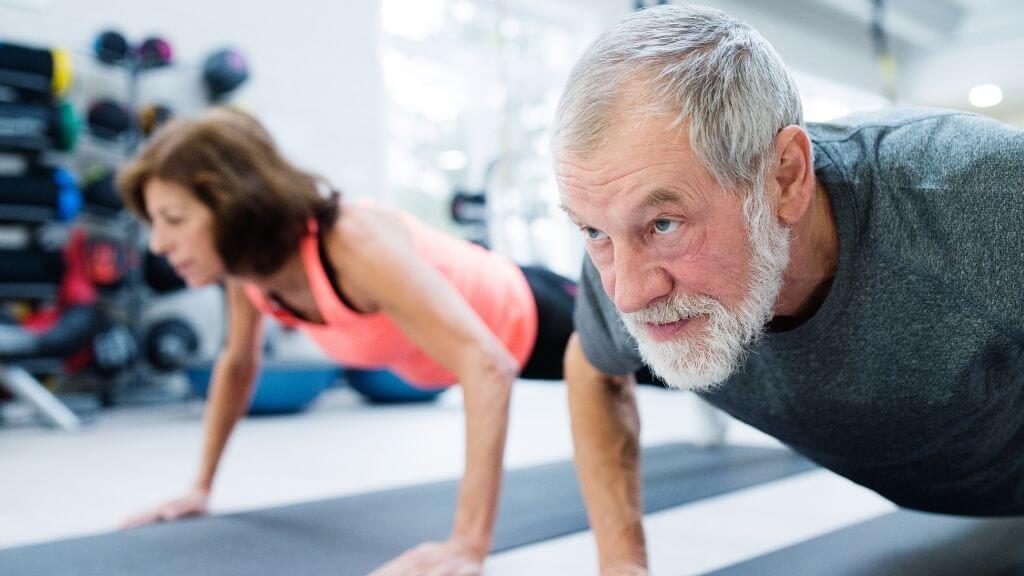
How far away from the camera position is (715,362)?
0.94m

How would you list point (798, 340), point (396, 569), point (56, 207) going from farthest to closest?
point (56, 207) < point (396, 569) < point (798, 340)

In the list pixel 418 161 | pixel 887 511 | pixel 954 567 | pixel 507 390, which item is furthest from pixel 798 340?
pixel 418 161

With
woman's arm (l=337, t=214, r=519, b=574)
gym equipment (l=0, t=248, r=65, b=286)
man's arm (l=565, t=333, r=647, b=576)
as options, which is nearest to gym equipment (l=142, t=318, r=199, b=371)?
gym equipment (l=0, t=248, r=65, b=286)

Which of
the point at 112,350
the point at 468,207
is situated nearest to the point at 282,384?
the point at 112,350

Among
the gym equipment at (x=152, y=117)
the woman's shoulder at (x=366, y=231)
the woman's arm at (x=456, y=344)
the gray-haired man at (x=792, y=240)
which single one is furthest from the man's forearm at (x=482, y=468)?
the gym equipment at (x=152, y=117)

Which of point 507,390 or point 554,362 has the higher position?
point 507,390

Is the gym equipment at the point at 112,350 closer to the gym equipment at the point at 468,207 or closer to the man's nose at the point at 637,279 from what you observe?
the gym equipment at the point at 468,207

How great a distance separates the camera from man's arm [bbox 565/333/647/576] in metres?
1.14

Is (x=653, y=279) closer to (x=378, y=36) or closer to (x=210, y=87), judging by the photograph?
(x=210, y=87)

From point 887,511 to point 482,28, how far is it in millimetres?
4639

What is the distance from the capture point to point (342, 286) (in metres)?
1.58

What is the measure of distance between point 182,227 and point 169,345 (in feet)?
8.91

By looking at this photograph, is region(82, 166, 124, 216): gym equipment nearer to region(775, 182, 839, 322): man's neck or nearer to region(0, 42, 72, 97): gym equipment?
region(0, 42, 72, 97): gym equipment

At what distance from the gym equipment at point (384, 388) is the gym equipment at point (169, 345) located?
0.83 meters
